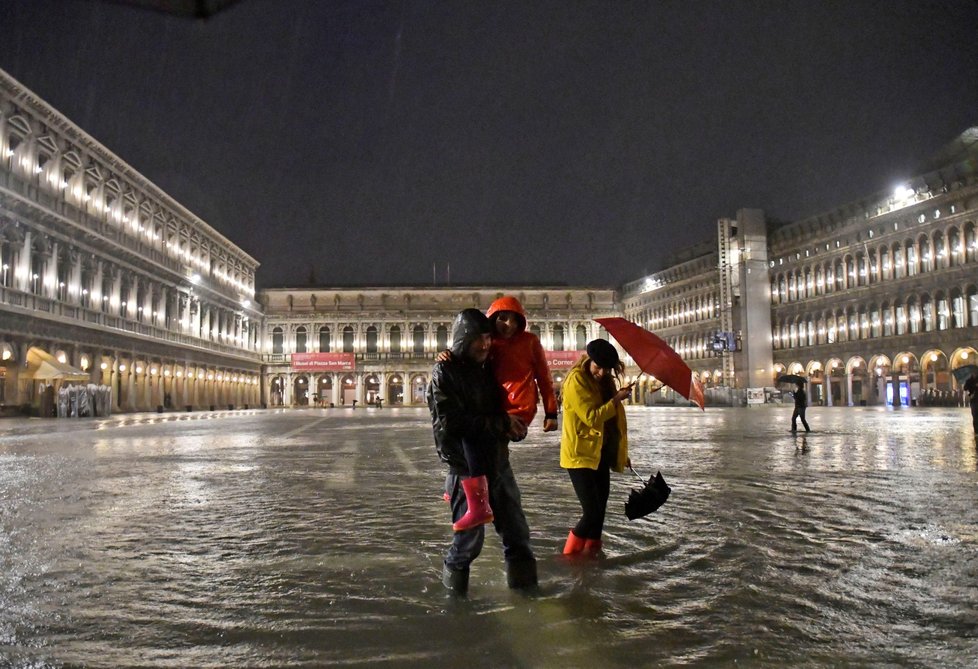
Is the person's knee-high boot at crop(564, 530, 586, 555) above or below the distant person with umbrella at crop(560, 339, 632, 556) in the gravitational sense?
below

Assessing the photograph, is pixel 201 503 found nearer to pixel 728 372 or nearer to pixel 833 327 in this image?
pixel 728 372

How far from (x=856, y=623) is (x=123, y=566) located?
3.83 meters

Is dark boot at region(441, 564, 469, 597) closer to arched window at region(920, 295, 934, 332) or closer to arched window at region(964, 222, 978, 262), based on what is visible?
arched window at region(964, 222, 978, 262)

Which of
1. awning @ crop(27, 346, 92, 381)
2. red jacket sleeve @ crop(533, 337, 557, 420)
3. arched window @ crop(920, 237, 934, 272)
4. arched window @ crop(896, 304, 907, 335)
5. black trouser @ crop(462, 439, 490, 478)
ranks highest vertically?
arched window @ crop(920, 237, 934, 272)

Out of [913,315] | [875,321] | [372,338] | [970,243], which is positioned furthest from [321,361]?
[970,243]

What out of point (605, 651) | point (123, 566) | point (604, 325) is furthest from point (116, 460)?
point (605, 651)

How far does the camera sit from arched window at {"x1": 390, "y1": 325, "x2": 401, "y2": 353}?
84.5 meters

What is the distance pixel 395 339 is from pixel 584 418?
81.2 meters

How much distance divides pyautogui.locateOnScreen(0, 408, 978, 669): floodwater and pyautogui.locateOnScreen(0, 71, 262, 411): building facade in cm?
2738

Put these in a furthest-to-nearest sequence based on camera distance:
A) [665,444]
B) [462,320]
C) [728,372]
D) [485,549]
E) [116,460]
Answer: [728,372] < [665,444] < [116,460] < [485,549] < [462,320]

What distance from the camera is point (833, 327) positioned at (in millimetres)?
53781

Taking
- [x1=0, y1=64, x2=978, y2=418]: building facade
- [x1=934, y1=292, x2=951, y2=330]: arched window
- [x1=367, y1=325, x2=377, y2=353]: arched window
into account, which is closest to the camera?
[x1=0, y1=64, x2=978, y2=418]: building facade

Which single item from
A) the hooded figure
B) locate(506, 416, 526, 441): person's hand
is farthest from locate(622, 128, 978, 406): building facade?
locate(506, 416, 526, 441): person's hand

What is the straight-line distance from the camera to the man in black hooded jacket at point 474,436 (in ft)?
11.6
